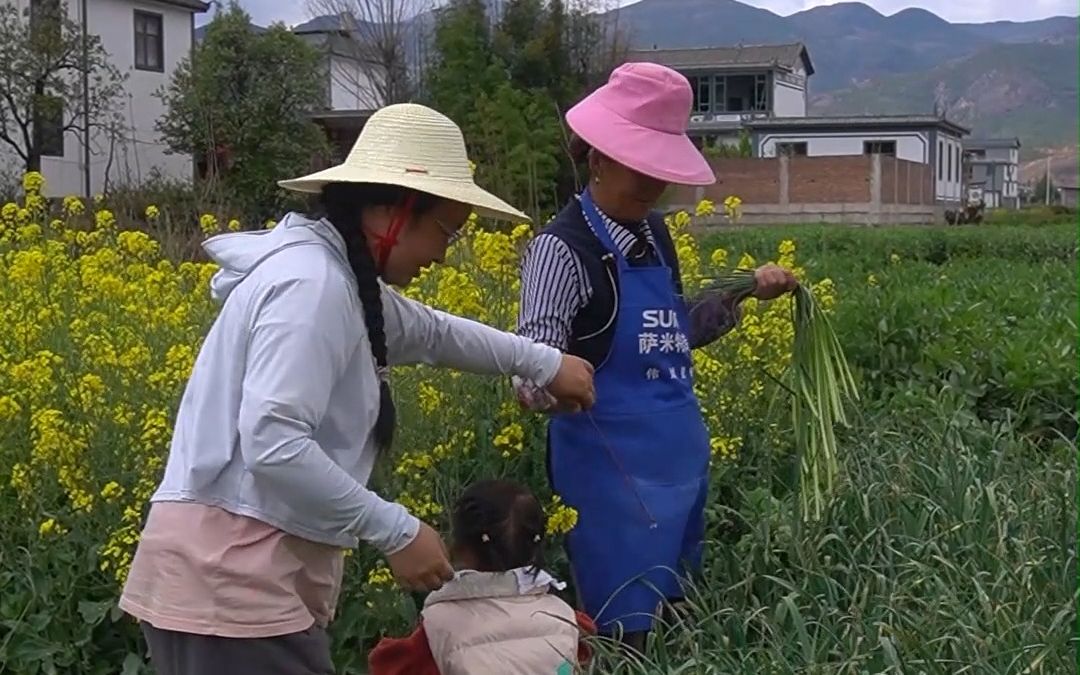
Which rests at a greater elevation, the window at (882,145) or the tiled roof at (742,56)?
the tiled roof at (742,56)

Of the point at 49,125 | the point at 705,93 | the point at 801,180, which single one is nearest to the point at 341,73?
the point at 801,180

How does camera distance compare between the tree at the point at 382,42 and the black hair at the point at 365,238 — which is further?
the tree at the point at 382,42

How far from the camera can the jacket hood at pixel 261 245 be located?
2535 mm

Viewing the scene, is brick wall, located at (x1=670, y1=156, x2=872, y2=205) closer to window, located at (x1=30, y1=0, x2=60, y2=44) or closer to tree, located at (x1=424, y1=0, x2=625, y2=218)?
tree, located at (x1=424, y1=0, x2=625, y2=218)

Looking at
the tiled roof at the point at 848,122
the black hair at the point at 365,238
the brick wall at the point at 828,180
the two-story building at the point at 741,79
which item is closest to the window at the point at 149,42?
the brick wall at the point at 828,180

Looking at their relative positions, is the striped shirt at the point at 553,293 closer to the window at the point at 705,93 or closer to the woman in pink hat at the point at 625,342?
the woman in pink hat at the point at 625,342

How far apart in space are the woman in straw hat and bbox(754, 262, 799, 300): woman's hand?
109 cm

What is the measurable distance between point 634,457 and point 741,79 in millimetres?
66220

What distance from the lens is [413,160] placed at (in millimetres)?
2648

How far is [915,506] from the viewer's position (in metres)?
3.93

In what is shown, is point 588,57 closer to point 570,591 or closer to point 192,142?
point 192,142

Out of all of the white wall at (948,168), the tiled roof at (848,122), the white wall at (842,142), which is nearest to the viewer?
the tiled roof at (848,122)

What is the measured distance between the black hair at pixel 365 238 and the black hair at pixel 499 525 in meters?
0.45

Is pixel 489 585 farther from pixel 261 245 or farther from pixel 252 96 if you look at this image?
pixel 252 96
